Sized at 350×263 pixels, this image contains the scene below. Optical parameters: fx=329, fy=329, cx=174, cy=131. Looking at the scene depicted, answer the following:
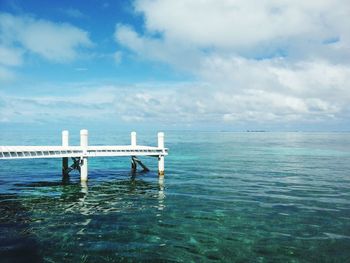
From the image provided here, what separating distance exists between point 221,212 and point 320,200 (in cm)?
761

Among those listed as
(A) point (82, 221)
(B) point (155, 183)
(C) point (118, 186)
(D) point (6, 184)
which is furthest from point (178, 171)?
(A) point (82, 221)

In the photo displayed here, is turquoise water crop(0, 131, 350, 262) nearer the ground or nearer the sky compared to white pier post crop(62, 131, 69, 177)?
nearer the ground

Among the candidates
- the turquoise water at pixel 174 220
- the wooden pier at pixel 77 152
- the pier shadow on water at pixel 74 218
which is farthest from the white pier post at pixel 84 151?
the turquoise water at pixel 174 220

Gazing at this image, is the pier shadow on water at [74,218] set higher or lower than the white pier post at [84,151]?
lower

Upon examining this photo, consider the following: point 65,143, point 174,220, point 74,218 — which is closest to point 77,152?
point 65,143

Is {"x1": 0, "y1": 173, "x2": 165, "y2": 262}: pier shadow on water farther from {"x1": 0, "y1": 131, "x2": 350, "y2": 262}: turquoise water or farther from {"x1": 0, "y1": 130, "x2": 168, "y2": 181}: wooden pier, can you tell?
{"x1": 0, "y1": 130, "x2": 168, "y2": 181}: wooden pier

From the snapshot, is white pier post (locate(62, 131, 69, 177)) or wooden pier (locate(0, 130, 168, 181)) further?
white pier post (locate(62, 131, 69, 177))

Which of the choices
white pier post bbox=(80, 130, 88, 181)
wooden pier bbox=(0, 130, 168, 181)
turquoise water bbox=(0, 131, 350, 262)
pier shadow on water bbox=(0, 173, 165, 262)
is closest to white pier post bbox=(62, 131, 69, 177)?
wooden pier bbox=(0, 130, 168, 181)

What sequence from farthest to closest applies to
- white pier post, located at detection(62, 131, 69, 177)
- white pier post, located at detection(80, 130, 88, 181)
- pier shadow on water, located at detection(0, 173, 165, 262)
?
white pier post, located at detection(62, 131, 69, 177) < white pier post, located at detection(80, 130, 88, 181) < pier shadow on water, located at detection(0, 173, 165, 262)

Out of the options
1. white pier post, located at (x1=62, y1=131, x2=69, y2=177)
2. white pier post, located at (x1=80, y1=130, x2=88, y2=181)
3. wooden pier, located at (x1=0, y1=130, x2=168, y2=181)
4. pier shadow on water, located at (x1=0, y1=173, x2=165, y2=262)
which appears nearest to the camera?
pier shadow on water, located at (x1=0, y1=173, x2=165, y2=262)

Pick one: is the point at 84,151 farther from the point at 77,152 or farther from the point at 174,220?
the point at 174,220

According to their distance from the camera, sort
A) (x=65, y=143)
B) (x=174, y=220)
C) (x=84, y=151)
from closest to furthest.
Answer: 1. (x=174, y=220)
2. (x=84, y=151)
3. (x=65, y=143)

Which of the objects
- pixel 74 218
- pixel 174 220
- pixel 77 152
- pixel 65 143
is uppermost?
pixel 65 143

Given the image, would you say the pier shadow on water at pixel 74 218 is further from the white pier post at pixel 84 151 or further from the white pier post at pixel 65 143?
the white pier post at pixel 65 143
